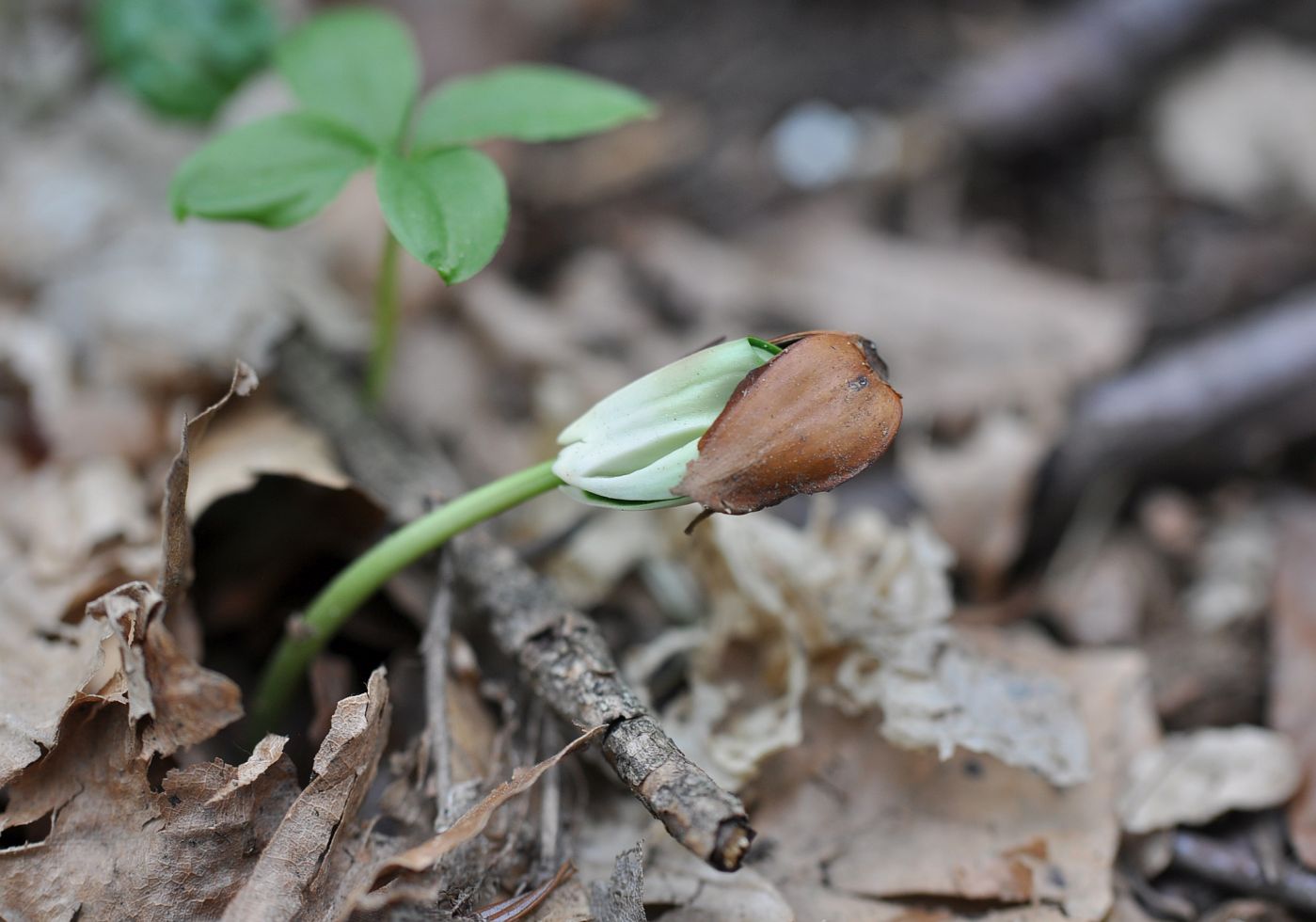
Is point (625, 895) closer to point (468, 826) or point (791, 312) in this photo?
point (468, 826)

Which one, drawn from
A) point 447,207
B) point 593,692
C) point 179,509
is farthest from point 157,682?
point 447,207

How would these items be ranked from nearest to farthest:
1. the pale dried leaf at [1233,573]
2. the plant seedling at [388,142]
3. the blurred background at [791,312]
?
the plant seedling at [388,142]
the blurred background at [791,312]
the pale dried leaf at [1233,573]

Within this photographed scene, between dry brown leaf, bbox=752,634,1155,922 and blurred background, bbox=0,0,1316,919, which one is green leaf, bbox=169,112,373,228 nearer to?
blurred background, bbox=0,0,1316,919

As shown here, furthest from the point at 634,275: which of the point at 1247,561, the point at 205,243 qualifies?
the point at 1247,561

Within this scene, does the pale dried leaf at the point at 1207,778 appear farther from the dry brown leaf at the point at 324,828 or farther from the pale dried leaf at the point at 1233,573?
the dry brown leaf at the point at 324,828

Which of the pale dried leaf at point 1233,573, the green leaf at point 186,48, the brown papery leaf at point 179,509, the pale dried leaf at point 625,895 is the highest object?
the green leaf at point 186,48

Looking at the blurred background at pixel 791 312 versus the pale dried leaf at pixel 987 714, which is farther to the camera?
the blurred background at pixel 791 312

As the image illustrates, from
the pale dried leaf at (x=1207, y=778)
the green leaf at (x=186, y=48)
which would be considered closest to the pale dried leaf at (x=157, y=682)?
the pale dried leaf at (x=1207, y=778)

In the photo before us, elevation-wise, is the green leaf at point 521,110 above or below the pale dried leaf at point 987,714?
above

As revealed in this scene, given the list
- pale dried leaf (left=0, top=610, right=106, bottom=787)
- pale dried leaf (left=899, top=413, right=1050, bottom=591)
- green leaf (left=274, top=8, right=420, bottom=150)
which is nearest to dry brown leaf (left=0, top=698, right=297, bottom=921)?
pale dried leaf (left=0, top=610, right=106, bottom=787)
